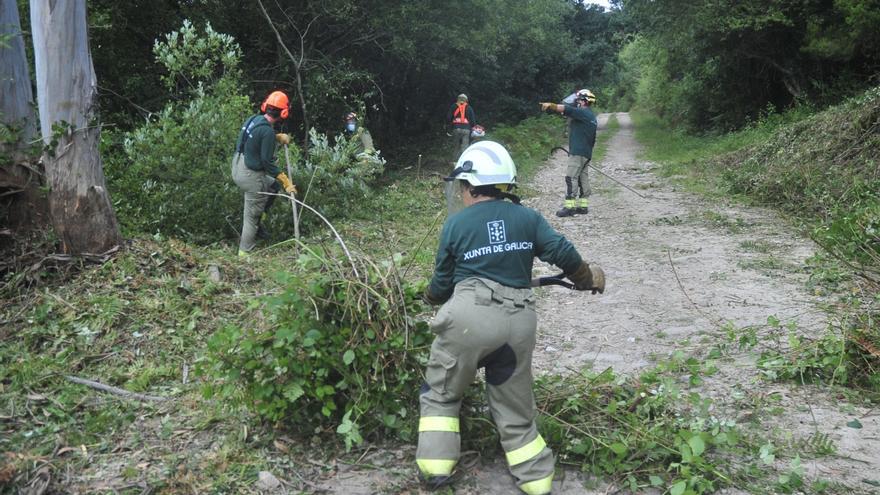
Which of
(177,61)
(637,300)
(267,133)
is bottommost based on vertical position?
(637,300)

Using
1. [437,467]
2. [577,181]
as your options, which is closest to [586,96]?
[577,181]

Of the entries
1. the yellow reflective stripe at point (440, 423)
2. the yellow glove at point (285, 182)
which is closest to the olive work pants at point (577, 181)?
the yellow glove at point (285, 182)

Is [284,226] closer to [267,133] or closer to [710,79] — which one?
[267,133]

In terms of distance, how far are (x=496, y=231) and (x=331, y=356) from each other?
1075mm

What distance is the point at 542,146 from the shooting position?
2212 centimetres

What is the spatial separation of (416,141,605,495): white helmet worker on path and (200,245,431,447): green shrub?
0.28m

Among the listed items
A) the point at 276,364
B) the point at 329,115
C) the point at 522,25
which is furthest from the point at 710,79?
the point at 276,364

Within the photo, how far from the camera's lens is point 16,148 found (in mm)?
6219

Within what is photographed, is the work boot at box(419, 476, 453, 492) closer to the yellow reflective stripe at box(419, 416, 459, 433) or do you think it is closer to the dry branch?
the yellow reflective stripe at box(419, 416, 459, 433)

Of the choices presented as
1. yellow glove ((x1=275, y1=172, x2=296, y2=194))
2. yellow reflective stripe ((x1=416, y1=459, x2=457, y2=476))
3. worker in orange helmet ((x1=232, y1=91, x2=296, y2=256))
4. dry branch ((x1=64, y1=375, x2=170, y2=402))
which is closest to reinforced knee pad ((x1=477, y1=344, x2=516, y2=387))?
yellow reflective stripe ((x1=416, y1=459, x2=457, y2=476))

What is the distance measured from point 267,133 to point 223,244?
1.83 metres

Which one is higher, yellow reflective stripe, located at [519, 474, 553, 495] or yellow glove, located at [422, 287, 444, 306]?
yellow glove, located at [422, 287, 444, 306]

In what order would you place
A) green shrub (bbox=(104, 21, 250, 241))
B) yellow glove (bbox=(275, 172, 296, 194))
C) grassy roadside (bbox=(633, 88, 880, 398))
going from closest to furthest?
grassy roadside (bbox=(633, 88, 880, 398))
yellow glove (bbox=(275, 172, 296, 194))
green shrub (bbox=(104, 21, 250, 241))

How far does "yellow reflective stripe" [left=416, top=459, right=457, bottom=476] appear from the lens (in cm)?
327
